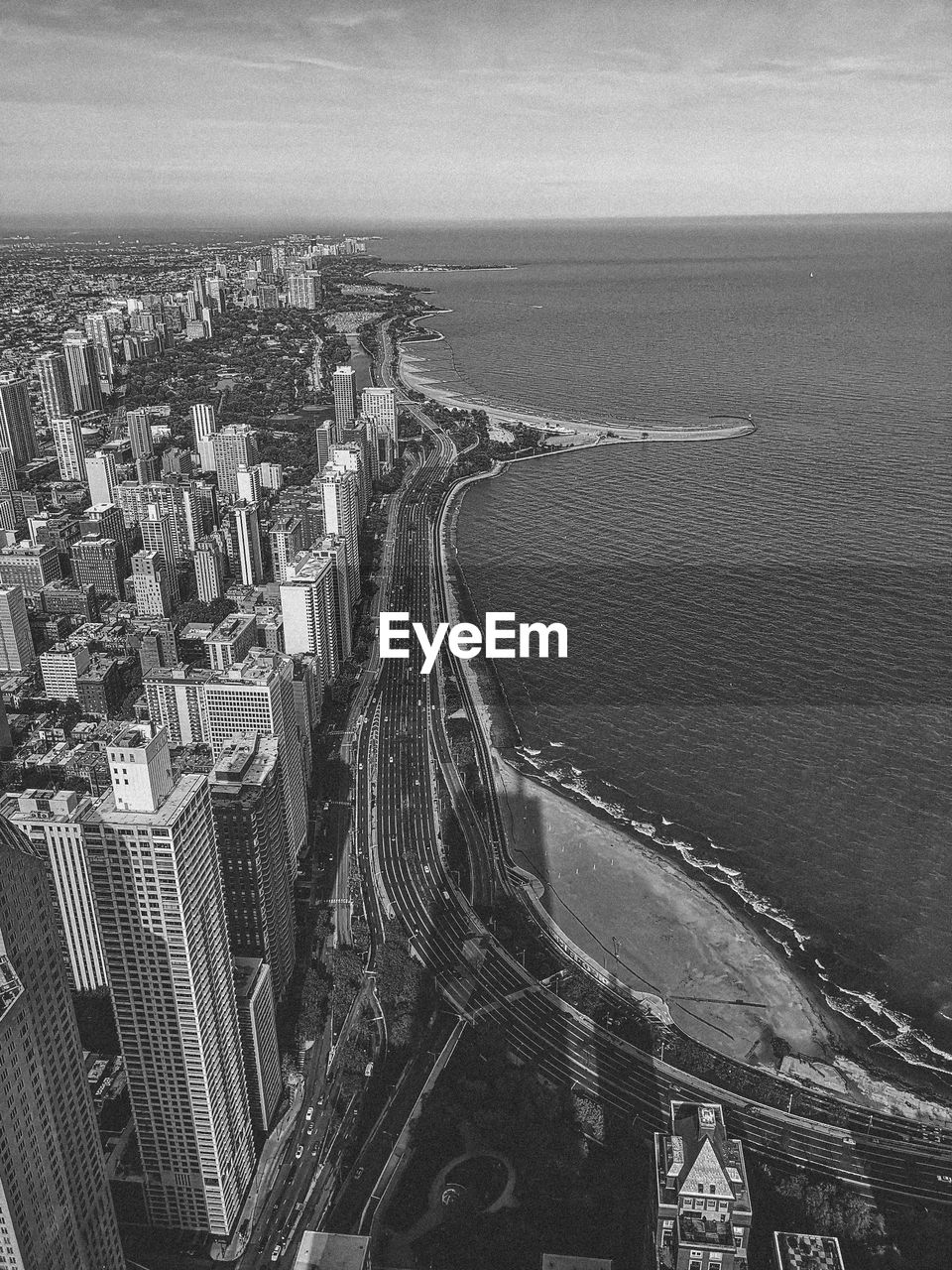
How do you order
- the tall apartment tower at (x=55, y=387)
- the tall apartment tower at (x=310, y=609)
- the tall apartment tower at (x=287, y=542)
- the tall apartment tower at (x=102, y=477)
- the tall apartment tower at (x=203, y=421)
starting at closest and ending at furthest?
the tall apartment tower at (x=310, y=609) < the tall apartment tower at (x=287, y=542) < the tall apartment tower at (x=102, y=477) < the tall apartment tower at (x=203, y=421) < the tall apartment tower at (x=55, y=387)

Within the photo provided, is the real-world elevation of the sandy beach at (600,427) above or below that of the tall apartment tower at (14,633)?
above

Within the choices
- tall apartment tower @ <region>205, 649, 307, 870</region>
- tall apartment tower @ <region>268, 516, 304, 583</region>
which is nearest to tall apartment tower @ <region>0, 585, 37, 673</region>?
tall apartment tower @ <region>268, 516, 304, 583</region>

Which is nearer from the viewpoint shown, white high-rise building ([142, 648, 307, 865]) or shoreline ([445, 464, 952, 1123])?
shoreline ([445, 464, 952, 1123])

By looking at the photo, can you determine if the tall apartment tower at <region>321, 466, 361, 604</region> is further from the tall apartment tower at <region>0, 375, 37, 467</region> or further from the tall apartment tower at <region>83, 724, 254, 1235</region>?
the tall apartment tower at <region>0, 375, 37, 467</region>

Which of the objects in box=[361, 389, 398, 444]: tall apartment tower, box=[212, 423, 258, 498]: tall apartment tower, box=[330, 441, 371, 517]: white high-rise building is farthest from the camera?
box=[361, 389, 398, 444]: tall apartment tower

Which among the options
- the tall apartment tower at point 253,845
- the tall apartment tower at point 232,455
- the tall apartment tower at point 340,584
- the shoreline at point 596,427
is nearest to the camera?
the tall apartment tower at point 253,845

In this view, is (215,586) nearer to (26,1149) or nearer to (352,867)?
(352,867)

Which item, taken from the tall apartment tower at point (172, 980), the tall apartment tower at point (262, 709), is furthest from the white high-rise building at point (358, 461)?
the tall apartment tower at point (172, 980)

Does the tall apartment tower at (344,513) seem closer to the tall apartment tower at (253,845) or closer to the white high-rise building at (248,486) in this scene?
the white high-rise building at (248,486)
